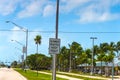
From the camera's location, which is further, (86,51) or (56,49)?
(86,51)

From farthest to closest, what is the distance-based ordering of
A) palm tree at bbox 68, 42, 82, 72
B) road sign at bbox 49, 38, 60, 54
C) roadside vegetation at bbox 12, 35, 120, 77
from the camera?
1. palm tree at bbox 68, 42, 82, 72
2. roadside vegetation at bbox 12, 35, 120, 77
3. road sign at bbox 49, 38, 60, 54

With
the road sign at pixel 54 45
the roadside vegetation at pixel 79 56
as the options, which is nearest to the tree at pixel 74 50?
the roadside vegetation at pixel 79 56

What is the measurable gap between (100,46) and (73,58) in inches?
730

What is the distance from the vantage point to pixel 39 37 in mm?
138500

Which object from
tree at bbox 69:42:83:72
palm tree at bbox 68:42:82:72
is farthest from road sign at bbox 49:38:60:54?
palm tree at bbox 68:42:82:72

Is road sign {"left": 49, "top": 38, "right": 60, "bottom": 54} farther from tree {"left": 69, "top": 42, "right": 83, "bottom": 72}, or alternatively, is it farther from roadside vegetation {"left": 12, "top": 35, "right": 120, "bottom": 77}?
tree {"left": 69, "top": 42, "right": 83, "bottom": 72}

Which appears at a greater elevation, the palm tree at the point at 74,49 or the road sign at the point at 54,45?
the palm tree at the point at 74,49

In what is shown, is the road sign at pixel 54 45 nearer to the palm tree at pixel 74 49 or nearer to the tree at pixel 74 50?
the tree at pixel 74 50

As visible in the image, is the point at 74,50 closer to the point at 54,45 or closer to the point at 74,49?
the point at 74,49

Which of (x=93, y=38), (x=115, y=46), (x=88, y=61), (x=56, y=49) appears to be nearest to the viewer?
(x=56, y=49)

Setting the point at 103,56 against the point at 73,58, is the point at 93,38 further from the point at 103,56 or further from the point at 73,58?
the point at 73,58

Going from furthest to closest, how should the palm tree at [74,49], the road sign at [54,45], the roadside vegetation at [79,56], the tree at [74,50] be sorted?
the palm tree at [74,49] → the tree at [74,50] → the roadside vegetation at [79,56] → the road sign at [54,45]

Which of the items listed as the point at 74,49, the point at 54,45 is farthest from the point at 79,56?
the point at 54,45

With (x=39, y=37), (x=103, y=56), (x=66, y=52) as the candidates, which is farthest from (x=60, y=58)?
(x=103, y=56)
